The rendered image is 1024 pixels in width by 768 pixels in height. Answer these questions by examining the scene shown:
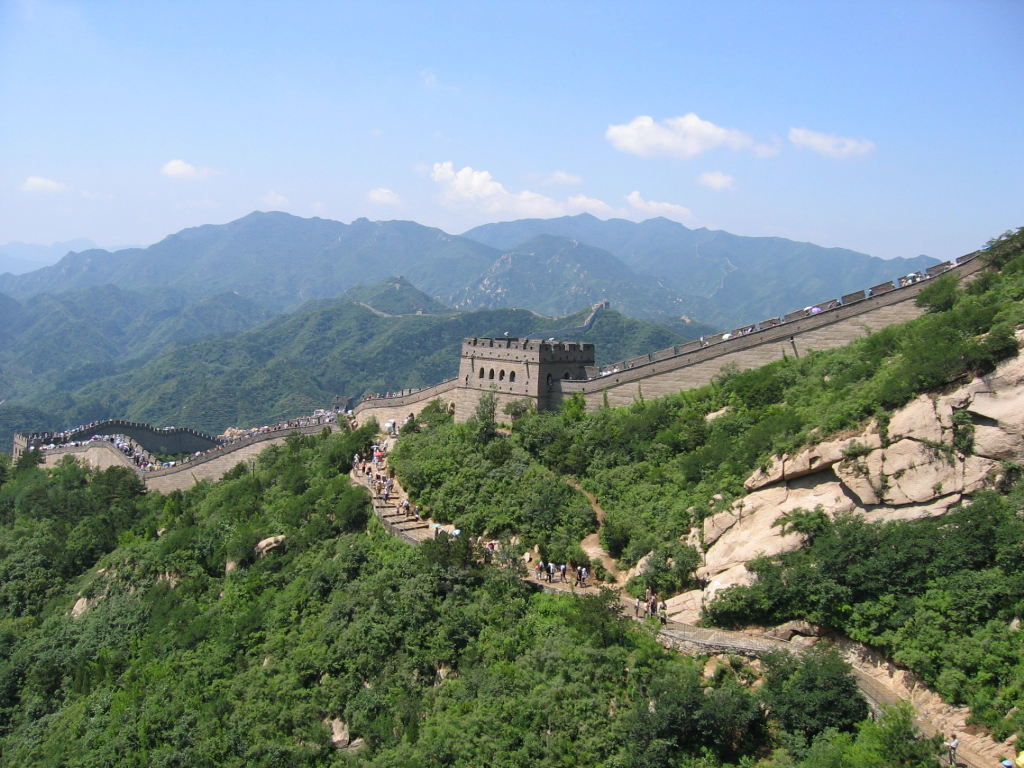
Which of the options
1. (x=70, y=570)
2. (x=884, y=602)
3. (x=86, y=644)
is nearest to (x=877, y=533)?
(x=884, y=602)

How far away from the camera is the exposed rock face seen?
58.6 feet

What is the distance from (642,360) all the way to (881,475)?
1266 centimetres

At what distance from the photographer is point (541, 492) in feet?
84.1

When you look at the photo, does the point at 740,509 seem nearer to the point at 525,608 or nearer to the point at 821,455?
the point at 821,455

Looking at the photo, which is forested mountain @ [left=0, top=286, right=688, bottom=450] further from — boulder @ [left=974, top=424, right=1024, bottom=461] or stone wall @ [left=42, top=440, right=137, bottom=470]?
boulder @ [left=974, top=424, right=1024, bottom=461]

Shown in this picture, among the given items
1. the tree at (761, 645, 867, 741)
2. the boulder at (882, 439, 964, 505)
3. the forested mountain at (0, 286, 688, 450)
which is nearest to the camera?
the tree at (761, 645, 867, 741)

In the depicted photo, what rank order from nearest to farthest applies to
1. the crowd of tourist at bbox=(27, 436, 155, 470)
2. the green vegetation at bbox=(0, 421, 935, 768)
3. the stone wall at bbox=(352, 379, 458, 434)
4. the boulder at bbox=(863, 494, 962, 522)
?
the green vegetation at bbox=(0, 421, 935, 768) < the boulder at bbox=(863, 494, 962, 522) < the stone wall at bbox=(352, 379, 458, 434) < the crowd of tourist at bbox=(27, 436, 155, 470)

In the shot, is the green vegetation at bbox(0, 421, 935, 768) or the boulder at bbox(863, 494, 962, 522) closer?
the green vegetation at bbox(0, 421, 935, 768)

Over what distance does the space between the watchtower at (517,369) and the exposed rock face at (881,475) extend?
1141 centimetres

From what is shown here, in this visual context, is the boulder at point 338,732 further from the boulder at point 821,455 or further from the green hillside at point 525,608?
the boulder at point 821,455

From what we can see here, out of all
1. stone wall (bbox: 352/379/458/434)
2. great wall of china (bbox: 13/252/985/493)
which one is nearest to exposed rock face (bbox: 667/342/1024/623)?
great wall of china (bbox: 13/252/985/493)

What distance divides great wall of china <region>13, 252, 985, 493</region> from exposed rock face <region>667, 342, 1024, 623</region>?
293 inches

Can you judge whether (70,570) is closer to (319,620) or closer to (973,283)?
(319,620)

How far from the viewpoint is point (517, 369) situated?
3191 centimetres
